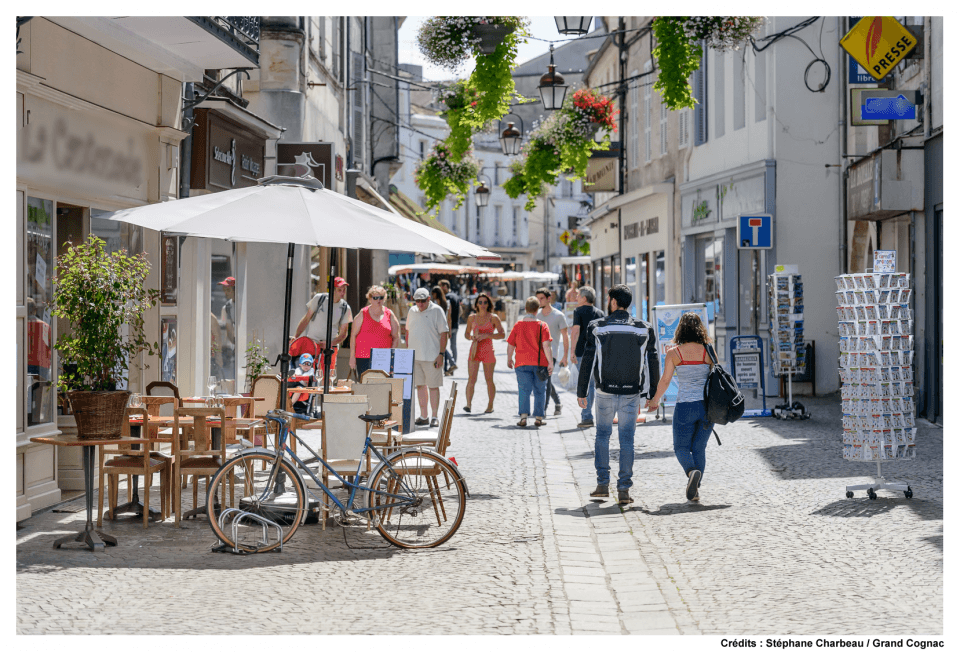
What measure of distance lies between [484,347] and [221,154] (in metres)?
4.39

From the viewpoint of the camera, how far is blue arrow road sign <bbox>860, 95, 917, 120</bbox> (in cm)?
1350

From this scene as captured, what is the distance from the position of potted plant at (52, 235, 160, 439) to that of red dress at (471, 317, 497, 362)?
8.07 m

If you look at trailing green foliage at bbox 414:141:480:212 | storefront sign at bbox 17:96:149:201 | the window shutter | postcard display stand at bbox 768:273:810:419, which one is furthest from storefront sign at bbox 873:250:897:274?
trailing green foliage at bbox 414:141:480:212

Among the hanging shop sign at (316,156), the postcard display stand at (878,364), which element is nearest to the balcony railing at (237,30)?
the hanging shop sign at (316,156)

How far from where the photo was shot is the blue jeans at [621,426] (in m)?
8.92

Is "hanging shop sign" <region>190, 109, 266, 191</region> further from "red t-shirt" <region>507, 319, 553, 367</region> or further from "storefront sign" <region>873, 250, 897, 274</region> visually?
"storefront sign" <region>873, 250, 897, 274</region>

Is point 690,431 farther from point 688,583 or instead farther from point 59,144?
point 59,144

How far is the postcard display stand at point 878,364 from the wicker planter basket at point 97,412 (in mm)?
5490

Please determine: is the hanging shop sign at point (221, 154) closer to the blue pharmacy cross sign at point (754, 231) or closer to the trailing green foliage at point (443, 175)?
the blue pharmacy cross sign at point (754, 231)

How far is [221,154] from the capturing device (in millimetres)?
13234

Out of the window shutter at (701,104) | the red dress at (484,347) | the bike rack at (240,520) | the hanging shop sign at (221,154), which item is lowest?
the bike rack at (240,520)

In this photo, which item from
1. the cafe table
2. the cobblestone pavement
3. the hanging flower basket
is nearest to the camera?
the cobblestone pavement

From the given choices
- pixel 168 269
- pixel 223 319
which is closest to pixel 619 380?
pixel 168 269

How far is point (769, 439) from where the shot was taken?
1241cm
